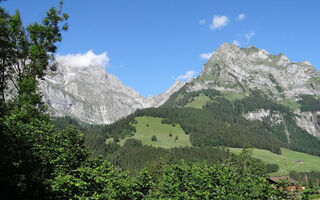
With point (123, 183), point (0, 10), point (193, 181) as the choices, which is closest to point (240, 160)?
point (193, 181)

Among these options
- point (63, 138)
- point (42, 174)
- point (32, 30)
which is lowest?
point (42, 174)

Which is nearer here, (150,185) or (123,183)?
(123,183)

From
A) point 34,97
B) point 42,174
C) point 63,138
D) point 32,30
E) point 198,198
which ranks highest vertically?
point 32,30

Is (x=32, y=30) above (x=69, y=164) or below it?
above

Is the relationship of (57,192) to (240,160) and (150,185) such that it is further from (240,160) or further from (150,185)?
(240,160)

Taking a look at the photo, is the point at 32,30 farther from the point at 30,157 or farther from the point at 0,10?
the point at 30,157

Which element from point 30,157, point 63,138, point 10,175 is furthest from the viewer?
point 63,138

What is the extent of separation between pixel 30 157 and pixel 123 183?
9.27m

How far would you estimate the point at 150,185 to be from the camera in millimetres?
31422

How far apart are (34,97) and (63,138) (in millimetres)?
6311

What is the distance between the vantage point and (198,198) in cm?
2942

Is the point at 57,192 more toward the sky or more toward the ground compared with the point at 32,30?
more toward the ground

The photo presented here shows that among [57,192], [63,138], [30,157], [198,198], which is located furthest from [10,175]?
[198,198]

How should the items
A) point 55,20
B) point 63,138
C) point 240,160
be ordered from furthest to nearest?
1. point 240,160
2. point 55,20
3. point 63,138
